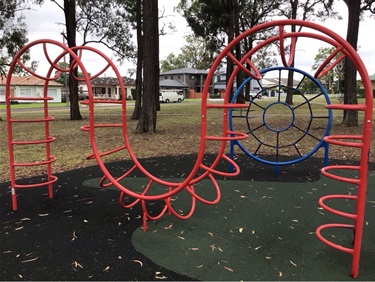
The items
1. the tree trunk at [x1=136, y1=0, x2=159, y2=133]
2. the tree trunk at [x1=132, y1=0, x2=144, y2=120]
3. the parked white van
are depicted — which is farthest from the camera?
the parked white van

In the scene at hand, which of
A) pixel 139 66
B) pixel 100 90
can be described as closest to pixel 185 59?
pixel 100 90

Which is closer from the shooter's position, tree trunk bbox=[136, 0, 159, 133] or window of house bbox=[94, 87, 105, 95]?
tree trunk bbox=[136, 0, 159, 133]

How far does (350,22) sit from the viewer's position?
9.09 meters

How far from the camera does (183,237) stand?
9.14 feet

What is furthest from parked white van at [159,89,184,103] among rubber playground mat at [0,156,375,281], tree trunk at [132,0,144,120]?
rubber playground mat at [0,156,375,281]

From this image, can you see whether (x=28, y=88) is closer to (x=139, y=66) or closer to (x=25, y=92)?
(x=25, y=92)

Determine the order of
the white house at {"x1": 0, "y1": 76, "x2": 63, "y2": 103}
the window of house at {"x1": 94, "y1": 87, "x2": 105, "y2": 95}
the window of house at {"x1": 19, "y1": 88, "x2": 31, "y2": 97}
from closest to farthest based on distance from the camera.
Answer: the white house at {"x1": 0, "y1": 76, "x2": 63, "y2": 103} → the window of house at {"x1": 19, "y1": 88, "x2": 31, "y2": 97} → the window of house at {"x1": 94, "y1": 87, "x2": 105, "y2": 95}

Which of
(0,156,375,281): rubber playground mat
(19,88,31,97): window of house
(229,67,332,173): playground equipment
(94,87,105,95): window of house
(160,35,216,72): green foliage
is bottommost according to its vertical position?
(0,156,375,281): rubber playground mat

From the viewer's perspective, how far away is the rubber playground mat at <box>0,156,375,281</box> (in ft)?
7.43

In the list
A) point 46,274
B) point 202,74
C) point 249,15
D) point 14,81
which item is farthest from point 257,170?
point 202,74

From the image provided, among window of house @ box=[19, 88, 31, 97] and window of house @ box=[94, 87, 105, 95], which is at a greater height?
window of house @ box=[94, 87, 105, 95]

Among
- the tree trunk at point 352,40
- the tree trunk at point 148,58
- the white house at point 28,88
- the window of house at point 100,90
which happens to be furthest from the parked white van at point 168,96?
the tree trunk at point 352,40

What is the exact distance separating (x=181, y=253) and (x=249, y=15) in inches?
843

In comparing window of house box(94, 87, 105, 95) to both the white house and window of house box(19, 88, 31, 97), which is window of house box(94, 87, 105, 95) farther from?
window of house box(19, 88, 31, 97)
